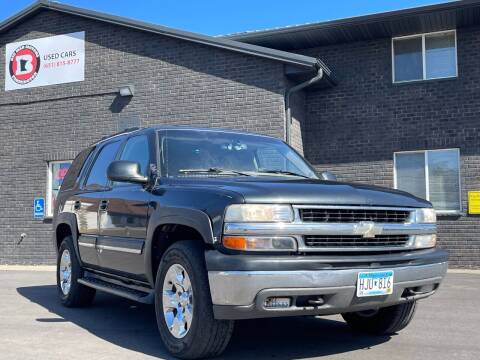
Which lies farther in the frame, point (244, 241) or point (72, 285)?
point (72, 285)

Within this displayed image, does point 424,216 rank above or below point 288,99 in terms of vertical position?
below

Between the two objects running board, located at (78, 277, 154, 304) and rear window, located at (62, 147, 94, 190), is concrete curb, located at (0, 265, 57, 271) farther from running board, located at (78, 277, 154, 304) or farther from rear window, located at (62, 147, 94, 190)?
running board, located at (78, 277, 154, 304)

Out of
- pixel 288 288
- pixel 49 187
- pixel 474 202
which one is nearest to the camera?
pixel 288 288

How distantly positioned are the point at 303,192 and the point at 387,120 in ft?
28.4

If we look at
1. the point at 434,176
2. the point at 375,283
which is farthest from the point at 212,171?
the point at 434,176

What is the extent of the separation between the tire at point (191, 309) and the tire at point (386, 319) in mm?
1769

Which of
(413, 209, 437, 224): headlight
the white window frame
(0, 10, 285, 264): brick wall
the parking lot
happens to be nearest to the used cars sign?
(0, 10, 285, 264): brick wall

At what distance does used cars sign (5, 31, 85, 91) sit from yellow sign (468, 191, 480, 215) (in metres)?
9.19

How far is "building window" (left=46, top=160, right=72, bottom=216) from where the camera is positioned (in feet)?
45.0

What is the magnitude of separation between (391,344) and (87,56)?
11032 millimetres

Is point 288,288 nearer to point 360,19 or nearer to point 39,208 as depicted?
point 360,19

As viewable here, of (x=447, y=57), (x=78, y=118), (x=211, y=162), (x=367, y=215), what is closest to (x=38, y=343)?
(x=211, y=162)

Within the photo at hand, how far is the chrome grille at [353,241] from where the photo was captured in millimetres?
4066

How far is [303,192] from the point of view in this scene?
13.6 feet
